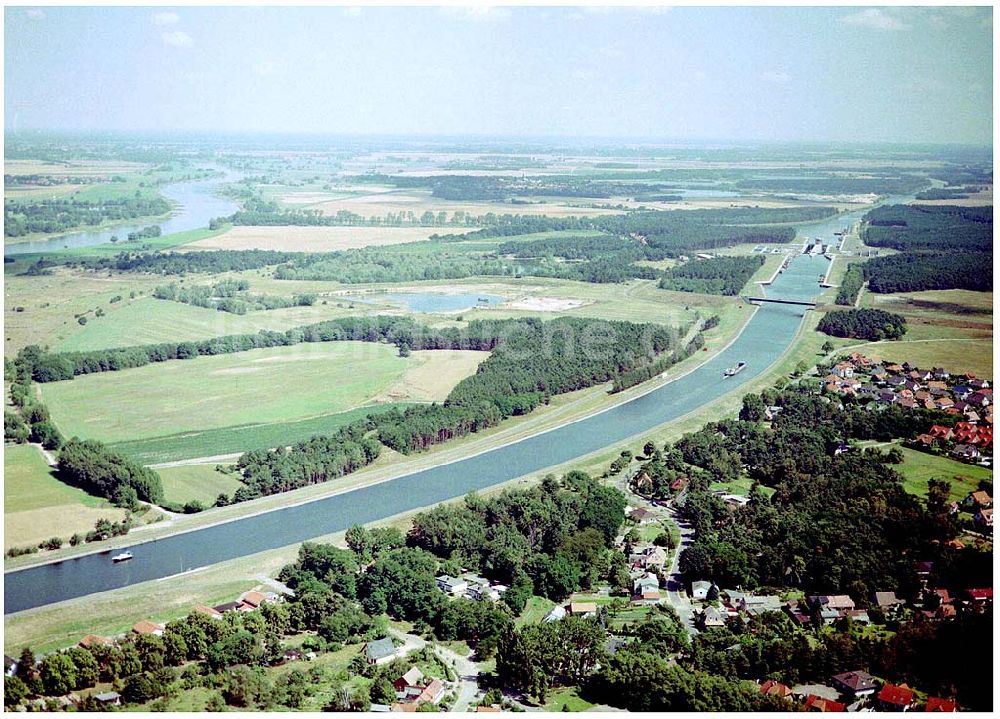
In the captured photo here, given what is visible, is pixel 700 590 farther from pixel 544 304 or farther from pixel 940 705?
pixel 544 304

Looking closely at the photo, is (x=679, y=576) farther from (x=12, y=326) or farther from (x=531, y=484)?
(x=12, y=326)

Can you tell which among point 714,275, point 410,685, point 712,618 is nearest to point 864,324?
point 714,275

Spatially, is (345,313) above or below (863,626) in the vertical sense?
above

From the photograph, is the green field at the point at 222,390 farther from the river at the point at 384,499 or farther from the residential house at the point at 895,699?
the residential house at the point at 895,699

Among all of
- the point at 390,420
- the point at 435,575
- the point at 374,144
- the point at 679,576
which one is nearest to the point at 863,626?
the point at 679,576

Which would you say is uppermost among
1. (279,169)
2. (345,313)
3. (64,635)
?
(279,169)

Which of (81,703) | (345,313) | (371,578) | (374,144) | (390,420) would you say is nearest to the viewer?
(81,703)
